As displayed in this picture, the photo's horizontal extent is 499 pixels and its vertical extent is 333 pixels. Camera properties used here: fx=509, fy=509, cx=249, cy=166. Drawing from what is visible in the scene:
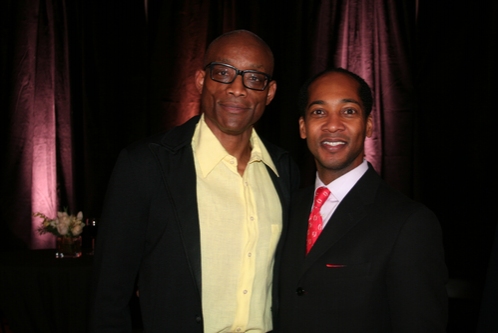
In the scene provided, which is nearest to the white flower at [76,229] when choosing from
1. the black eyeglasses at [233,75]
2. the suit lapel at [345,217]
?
the black eyeglasses at [233,75]

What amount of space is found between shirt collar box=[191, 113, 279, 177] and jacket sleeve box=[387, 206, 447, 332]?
621 millimetres

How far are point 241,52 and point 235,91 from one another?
0.13 meters

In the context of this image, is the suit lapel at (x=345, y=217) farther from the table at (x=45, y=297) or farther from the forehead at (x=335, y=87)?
the table at (x=45, y=297)

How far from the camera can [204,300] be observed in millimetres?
1537

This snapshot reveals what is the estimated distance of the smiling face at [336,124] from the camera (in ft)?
5.11

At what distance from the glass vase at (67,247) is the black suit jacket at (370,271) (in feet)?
6.38

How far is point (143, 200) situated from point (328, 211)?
0.57 meters

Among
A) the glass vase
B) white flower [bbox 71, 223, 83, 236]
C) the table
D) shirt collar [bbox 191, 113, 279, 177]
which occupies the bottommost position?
the table

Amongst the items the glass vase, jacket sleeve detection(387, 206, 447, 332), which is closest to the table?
the glass vase

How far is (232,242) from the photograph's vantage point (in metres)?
1.57

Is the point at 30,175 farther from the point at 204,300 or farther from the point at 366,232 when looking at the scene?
the point at 366,232

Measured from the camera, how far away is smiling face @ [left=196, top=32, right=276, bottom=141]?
1.70m

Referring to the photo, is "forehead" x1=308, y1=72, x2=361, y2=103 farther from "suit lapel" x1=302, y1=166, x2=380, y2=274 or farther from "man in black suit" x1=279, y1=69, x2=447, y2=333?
"suit lapel" x1=302, y1=166, x2=380, y2=274

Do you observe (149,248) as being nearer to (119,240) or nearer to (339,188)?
(119,240)
